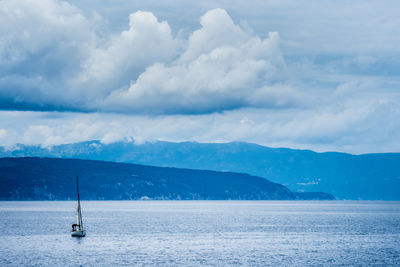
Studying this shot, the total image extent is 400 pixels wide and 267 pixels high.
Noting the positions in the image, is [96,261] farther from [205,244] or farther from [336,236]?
[336,236]

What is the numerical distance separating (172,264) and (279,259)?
20656 mm

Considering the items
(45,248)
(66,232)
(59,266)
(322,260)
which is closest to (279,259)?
(322,260)

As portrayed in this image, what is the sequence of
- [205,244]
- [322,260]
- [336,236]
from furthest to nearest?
[336,236] < [205,244] < [322,260]

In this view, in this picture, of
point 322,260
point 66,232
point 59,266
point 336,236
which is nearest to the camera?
point 59,266

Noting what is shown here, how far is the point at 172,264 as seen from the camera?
100062 mm

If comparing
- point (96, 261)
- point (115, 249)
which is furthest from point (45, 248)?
point (96, 261)

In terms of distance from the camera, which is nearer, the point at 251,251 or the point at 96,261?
the point at 96,261

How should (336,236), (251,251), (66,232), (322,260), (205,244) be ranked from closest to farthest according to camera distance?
1. (322,260)
2. (251,251)
3. (205,244)
4. (336,236)
5. (66,232)

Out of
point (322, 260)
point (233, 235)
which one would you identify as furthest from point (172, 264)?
point (233, 235)

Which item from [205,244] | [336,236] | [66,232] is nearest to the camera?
[205,244]

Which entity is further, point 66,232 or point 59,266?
point 66,232

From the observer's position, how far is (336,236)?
513 ft

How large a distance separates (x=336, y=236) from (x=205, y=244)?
4207cm

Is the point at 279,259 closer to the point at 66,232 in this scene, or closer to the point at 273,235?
the point at 273,235
